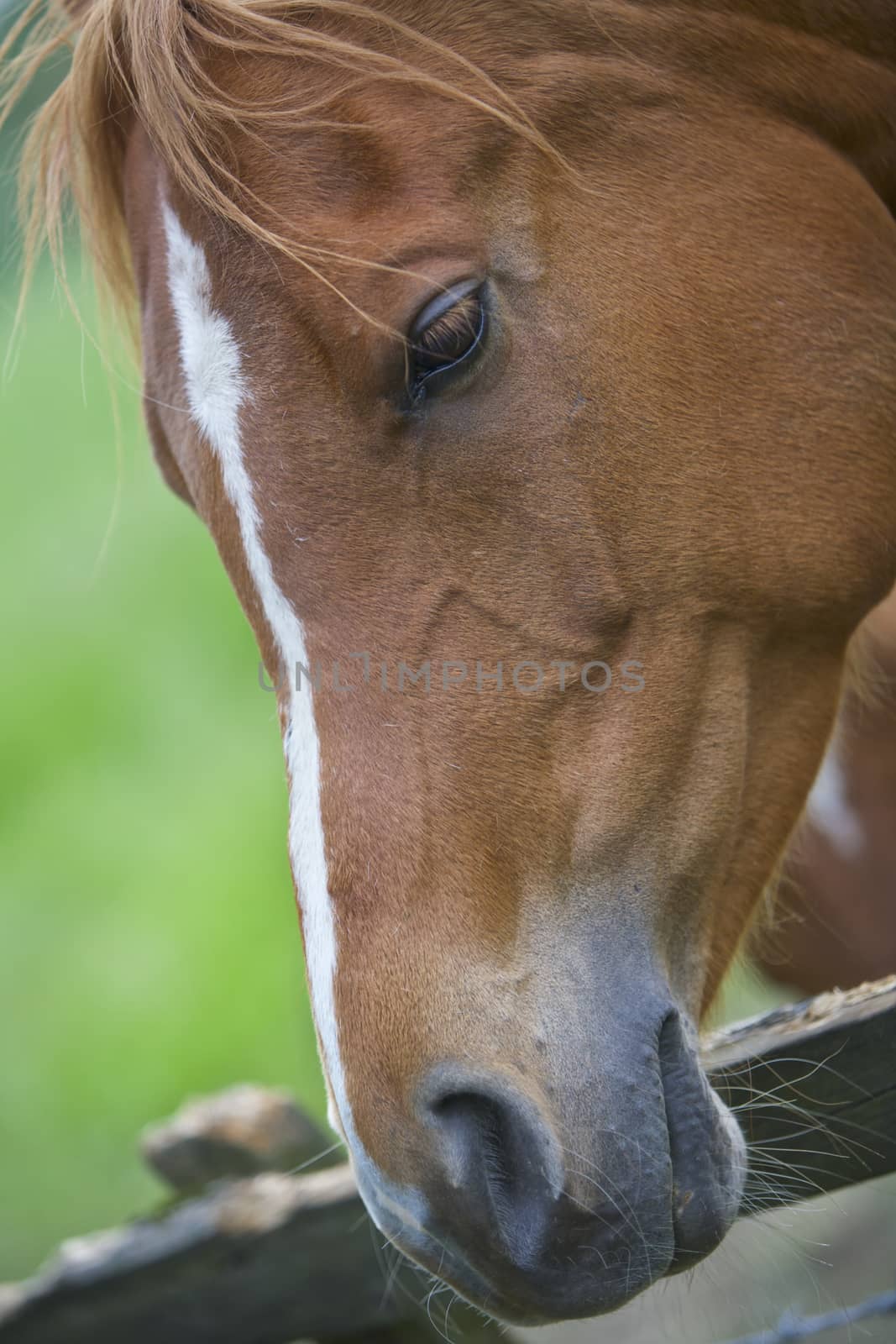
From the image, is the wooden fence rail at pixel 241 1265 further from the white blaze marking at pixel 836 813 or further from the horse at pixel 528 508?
the white blaze marking at pixel 836 813

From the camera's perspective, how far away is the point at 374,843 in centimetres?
132

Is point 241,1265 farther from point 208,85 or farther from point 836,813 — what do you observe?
point 208,85

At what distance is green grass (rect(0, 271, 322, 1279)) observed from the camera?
15.3 feet

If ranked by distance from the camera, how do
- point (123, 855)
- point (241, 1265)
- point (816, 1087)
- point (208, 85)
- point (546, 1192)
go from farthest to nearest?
point (123, 855) < point (241, 1265) < point (208, 85) < point (816, 1087) < point (546, 1192)

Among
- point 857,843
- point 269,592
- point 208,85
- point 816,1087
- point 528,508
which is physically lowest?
point 857,843

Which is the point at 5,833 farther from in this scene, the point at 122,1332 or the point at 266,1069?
the point at 122,1332

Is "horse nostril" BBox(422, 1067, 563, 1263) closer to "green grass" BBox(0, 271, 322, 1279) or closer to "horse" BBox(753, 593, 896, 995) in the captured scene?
"horse" BBox(753, 593, 896, 995)

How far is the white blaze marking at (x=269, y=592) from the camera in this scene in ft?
4.33

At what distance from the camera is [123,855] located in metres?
5.95

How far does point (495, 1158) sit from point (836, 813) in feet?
4.95

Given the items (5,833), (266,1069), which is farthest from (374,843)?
(5,833)

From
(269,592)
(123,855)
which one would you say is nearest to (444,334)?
(269,592)

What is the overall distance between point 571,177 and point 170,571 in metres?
6.32

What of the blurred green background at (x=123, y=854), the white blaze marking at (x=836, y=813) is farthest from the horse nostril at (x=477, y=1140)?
the blurred green background at (x=123, y=854)
